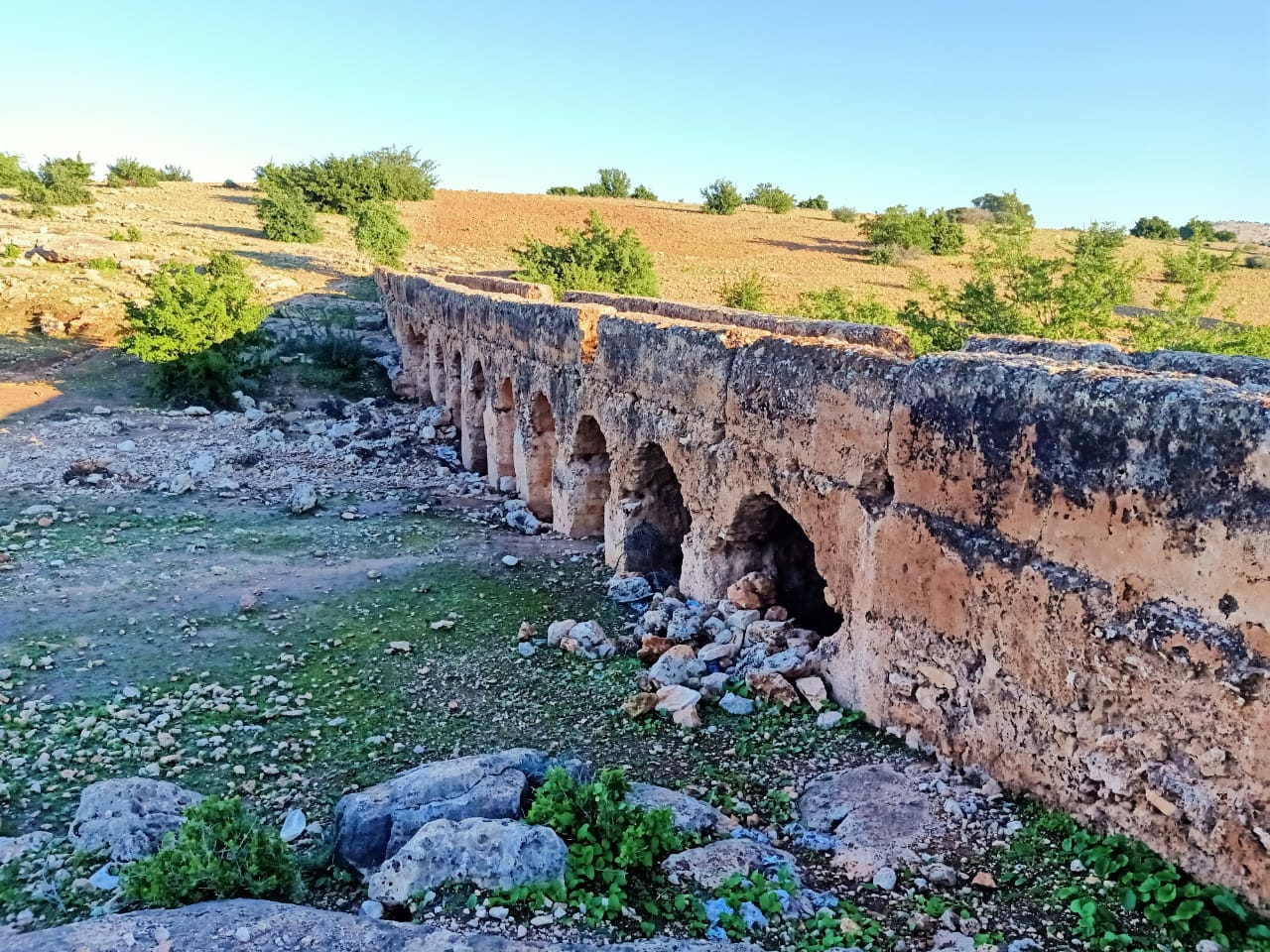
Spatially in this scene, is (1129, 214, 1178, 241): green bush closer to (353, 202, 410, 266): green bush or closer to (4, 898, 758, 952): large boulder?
(353, 202, 410, 266): green bush

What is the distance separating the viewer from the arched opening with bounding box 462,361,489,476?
11750 millimetres

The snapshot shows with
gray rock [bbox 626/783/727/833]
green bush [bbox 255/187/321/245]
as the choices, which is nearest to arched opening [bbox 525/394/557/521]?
gray rock [bbox 626/783/727/833]

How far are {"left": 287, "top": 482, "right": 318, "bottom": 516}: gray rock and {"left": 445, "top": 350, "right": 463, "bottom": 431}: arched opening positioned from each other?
11.0 feet

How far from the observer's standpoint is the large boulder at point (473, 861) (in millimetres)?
3402

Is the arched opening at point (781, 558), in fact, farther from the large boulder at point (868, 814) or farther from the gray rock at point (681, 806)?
the gray rock at point (681, 806)

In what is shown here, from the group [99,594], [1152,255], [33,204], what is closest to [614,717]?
[99,594]

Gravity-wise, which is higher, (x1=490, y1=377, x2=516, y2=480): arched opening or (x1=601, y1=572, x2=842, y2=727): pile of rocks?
(x1=490, y1=377, x2=516, y2=480): arched opening

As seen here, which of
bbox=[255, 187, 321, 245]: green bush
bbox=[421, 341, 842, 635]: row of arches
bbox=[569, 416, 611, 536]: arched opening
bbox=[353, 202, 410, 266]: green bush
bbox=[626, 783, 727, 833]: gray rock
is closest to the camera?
bbox=[626, 783, 727, 833]: gray rock

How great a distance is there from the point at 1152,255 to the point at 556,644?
93.2 feet

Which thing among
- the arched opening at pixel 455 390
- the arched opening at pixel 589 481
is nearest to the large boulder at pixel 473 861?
the arched opening at pixel 589 481

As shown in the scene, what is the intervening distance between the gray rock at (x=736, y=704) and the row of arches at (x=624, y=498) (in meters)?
0.77

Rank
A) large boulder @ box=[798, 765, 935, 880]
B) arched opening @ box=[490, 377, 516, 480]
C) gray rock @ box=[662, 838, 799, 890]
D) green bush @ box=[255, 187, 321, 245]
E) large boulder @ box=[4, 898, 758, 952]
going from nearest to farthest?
large boulder @ box=[4, 898, 758, 952] < gray rock @ box=[662, 838, 799, 890] < large boulder @ box=[798, 765, 935, 880] < arched opening @ box=[490, 377, 516, 480] < green bush @ box=[255, 187, 321, 245]

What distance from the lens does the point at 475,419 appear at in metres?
11.8

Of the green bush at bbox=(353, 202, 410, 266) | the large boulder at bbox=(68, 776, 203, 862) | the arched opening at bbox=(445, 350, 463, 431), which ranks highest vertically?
the green bush at bbox=(353, 202, 410, 266)
